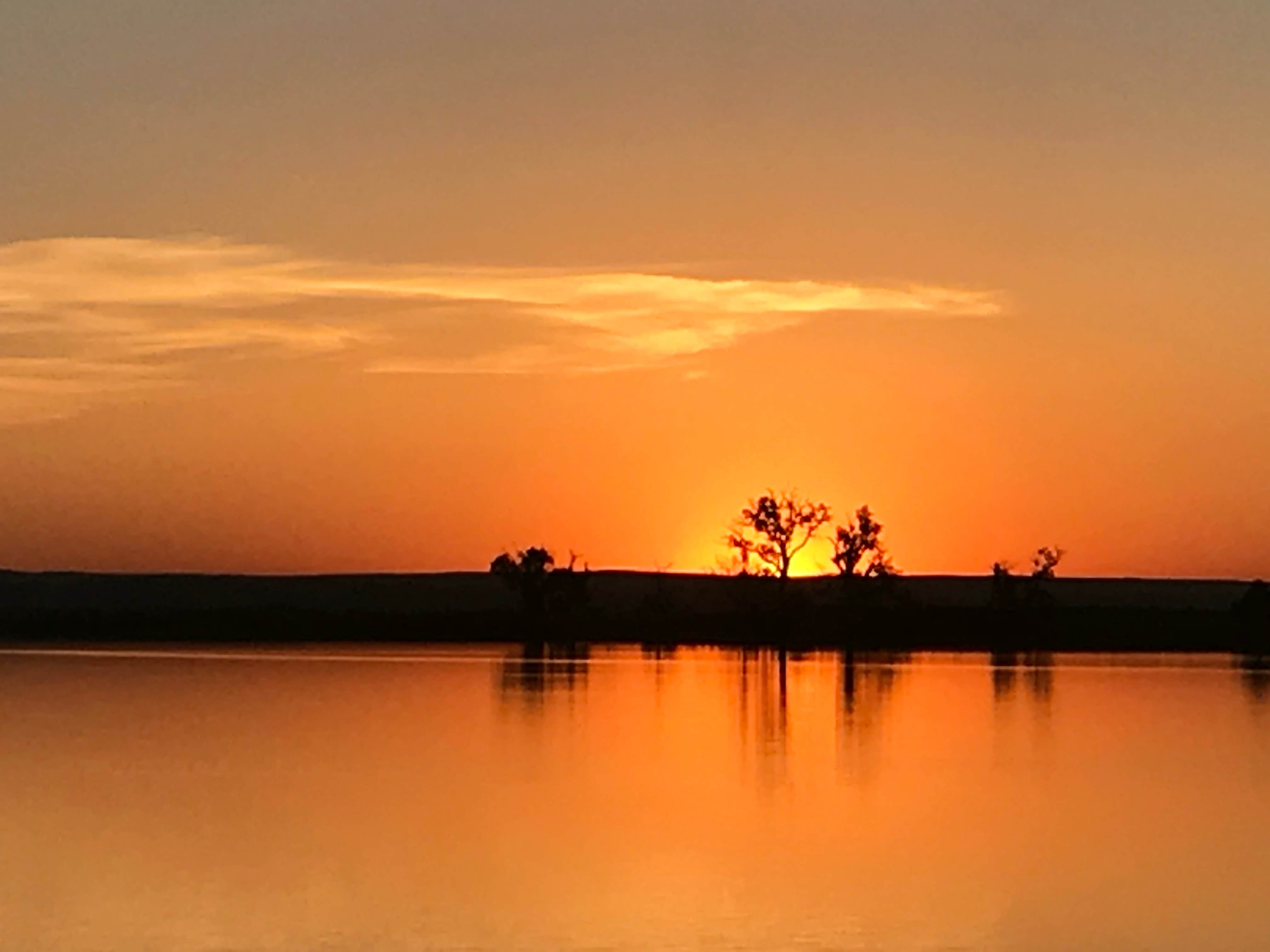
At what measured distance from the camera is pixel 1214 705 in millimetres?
41094

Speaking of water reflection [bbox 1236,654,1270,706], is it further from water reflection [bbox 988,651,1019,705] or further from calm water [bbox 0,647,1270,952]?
calm water [bbox 0,647,1270,952]

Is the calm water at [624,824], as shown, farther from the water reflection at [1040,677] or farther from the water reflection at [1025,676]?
the water reflection at [1040,677]

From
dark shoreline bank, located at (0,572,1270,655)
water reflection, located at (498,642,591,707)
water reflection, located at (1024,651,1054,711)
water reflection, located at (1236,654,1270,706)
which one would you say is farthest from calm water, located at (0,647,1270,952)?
dark shoreline bank, located at (0,572,1270,655)

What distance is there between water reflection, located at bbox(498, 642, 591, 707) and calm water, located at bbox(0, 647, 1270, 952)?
1.98 metres

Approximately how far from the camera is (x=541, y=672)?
53.2 m

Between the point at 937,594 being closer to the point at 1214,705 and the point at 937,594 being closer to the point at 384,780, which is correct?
the point at 1214,705

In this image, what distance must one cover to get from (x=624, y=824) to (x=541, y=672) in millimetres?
32262

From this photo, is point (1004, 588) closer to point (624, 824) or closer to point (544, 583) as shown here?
point (544, 583)

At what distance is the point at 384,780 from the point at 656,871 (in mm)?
7354

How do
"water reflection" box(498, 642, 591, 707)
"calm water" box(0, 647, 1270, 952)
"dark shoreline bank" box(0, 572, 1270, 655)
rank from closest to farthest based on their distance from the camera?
1. "calm water" box(0, 647, 1270, 952)
2. "water reflection" box(498, 642, 591, 707)
3. "dark shoreline bank" box(0, 572, 1270, 655)

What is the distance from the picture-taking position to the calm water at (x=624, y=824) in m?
15.6

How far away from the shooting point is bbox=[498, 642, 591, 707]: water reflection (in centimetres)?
4303

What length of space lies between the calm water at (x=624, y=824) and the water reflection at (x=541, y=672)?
198 centimetres

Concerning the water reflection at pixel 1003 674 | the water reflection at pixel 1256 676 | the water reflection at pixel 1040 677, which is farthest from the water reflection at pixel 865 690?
the water reflection at pixel 1256 676
